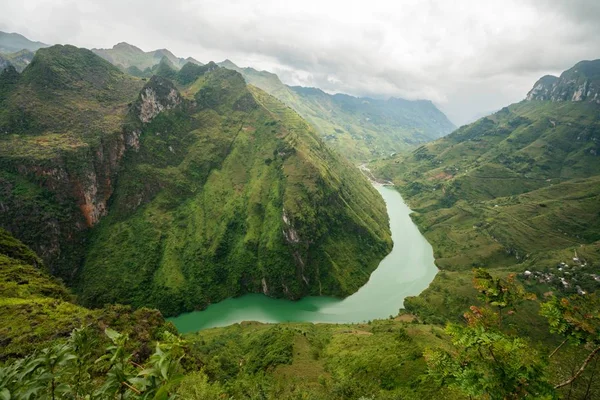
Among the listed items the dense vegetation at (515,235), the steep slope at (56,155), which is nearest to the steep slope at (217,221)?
the steep slope at (56,155)

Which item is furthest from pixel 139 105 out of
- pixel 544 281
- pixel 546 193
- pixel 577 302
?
pixel 546 193

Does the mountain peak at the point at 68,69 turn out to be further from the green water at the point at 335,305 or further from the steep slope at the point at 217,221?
the green water at the point at 335,305

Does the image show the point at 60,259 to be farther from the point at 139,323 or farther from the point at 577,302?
the point at 577,302

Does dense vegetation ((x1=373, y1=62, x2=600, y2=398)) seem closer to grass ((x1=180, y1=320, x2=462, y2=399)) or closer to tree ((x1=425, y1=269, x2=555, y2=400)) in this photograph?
grass ((x1=180, y1=320, x2=462, y2=399))

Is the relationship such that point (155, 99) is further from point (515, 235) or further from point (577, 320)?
point (515, 235)

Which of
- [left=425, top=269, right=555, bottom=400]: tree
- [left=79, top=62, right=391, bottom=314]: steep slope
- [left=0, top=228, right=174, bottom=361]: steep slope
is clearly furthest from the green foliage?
[left=79, top=62, right=391, bottom=314]: steep slope
